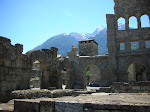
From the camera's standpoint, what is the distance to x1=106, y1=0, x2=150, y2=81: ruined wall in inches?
726

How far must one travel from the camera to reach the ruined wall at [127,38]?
60.5 ft

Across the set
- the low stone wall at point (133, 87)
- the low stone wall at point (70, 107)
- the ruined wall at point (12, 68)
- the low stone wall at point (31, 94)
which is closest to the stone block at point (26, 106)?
the low stone wall at point (70, 107)

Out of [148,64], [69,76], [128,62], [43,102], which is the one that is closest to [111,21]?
[128,62]

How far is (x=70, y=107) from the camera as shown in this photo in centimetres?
464

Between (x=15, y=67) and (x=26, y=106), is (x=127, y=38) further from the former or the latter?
(x=26, y=106)

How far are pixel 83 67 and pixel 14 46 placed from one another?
449 inches

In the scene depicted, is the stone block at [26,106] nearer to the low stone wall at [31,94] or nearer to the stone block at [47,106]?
the stone block at [47,106]

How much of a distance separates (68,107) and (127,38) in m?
16.2

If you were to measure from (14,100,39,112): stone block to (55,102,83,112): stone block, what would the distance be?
2.46ft

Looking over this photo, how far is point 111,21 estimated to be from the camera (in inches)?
773

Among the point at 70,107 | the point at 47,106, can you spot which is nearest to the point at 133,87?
the point at 70,107

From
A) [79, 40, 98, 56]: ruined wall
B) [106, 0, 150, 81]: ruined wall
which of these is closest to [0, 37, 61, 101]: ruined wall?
[106, 0, 150, 81]: ruined wall

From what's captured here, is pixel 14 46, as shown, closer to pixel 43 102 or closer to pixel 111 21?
pixel 43 102

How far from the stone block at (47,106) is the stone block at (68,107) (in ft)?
0.46
